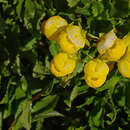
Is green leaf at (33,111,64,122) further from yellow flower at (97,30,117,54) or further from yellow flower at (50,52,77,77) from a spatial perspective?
yellow flower at (97,30,117,54)

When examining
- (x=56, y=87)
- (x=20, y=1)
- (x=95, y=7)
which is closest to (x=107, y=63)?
(x=95, y=7)

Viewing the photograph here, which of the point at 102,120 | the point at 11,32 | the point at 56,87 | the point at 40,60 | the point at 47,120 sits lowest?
the point at 47,120

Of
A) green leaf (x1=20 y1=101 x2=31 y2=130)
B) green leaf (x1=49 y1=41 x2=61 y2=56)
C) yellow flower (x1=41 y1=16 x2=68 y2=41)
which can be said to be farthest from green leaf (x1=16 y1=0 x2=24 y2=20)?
green leaf (x1=20 y1=101 x2=31 y2=130)

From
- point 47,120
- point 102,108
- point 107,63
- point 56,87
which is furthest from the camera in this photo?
point 47,120

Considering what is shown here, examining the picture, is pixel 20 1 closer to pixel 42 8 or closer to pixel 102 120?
pixel 42 8

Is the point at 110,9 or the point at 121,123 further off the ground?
the point at 110,9

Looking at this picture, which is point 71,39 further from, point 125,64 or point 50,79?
point 50,79
